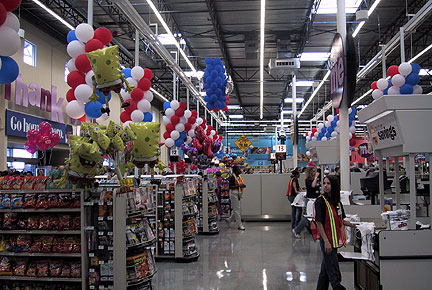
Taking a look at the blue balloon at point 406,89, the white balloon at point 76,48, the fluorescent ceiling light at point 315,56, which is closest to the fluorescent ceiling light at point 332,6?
the blue balloon at point 406,89

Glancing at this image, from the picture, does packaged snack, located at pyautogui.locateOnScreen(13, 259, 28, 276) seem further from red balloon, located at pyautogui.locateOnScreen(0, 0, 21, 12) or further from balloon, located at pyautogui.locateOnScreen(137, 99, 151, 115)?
balloon, located at pyautogui.locateOnScreen(137, 99, 151, 115)

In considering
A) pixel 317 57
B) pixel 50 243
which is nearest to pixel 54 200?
pixel 50 243

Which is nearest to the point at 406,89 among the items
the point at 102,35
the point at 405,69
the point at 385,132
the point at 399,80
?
the point at 399,80

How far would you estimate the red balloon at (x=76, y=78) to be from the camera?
5.75m

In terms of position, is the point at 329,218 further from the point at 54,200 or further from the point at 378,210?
the point at 54,200

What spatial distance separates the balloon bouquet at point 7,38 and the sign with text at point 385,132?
3.91 meters

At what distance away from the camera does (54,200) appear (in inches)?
195

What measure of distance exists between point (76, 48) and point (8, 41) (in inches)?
A: 97.8

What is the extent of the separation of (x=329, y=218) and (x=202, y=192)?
593 cm

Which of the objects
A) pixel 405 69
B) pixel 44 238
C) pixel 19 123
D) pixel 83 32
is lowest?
pixel 44 238

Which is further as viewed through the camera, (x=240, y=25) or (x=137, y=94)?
(x=240, y=25)

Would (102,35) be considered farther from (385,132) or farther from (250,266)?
(250,266)

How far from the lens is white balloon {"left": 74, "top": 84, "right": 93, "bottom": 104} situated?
5.55 metres

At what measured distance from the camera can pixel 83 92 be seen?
5.55 meters
